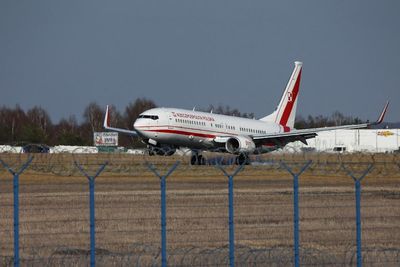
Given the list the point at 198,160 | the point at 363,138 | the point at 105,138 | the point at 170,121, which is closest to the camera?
the point at 198,160

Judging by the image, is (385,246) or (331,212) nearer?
(385,246)

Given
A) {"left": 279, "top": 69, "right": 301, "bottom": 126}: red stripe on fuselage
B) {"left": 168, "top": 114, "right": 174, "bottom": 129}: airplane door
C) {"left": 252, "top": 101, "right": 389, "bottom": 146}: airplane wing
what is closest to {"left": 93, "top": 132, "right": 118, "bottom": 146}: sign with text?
{"left": 279, "top": 69, "right": 301, "bottom": 126}: red stripe on fuselage

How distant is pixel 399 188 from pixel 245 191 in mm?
6899

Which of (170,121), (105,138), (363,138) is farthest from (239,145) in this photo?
(363,138)

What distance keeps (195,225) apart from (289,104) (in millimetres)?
54981

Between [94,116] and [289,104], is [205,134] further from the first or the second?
[94,116]

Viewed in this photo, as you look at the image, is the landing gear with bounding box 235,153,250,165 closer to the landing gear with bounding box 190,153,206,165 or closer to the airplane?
the airplane

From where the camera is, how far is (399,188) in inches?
1371

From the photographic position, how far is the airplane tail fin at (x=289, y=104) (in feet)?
243

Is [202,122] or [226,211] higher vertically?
[202,122]

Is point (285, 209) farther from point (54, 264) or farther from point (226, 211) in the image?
point (54, 264)

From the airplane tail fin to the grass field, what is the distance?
4036 cm

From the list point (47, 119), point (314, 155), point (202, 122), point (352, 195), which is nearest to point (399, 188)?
point (352, 195)

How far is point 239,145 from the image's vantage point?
2335 inches
